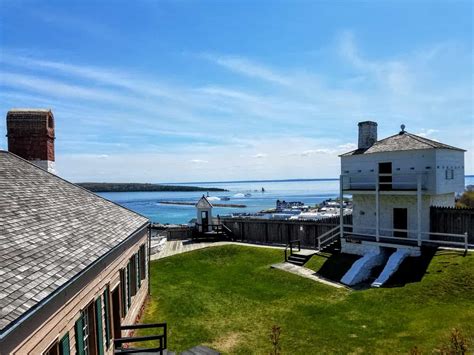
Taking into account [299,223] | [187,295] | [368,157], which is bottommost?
[187,295]

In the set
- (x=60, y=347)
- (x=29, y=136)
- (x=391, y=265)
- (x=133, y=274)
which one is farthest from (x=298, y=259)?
(x=60, y=347)

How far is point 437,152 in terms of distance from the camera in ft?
69.9

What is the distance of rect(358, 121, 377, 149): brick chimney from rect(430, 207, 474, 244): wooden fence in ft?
19.9

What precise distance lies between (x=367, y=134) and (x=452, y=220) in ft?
25.2

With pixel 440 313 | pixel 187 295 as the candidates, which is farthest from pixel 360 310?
pixel 187 295

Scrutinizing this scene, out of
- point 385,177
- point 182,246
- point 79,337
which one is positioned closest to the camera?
point 79,337

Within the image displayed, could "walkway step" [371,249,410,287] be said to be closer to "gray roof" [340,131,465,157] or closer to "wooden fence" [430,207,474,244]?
"wooden fence" [430,207,474,244]

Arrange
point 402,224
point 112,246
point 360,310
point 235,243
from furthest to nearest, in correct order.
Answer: point 235,243 < point 402,224 < point 360,310 < point 112,246

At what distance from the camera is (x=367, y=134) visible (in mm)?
26016

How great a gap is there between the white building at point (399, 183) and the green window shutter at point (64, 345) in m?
18.1

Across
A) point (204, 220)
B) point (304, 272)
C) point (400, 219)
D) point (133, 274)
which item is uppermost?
point (400, 219)

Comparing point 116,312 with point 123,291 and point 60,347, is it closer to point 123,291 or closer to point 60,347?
point 123,291

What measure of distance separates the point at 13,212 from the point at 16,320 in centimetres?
440

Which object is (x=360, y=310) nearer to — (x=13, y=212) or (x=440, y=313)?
(x=440, y=313)
